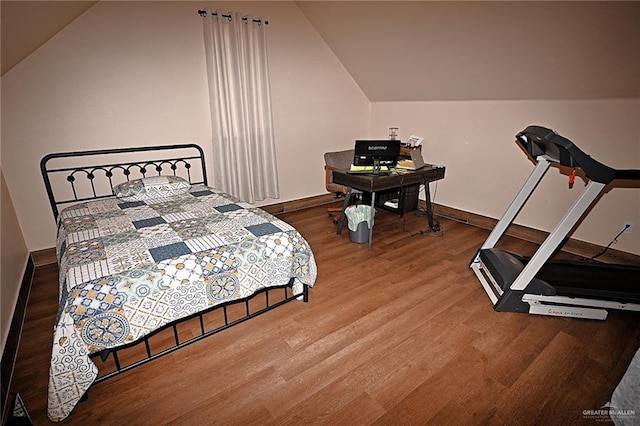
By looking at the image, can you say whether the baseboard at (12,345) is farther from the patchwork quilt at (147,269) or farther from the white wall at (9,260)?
the patchwork quilt at (147,269)

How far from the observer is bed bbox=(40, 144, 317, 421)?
1.44m

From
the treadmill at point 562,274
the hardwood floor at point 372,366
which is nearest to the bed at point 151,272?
the hardwood floor at point 372,366

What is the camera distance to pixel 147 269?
1600 millimetres

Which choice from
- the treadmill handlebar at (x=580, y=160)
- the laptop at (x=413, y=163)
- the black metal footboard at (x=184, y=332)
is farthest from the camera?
the laptop at (x=413, y=163)

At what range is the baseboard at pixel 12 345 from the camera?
5.03 ft

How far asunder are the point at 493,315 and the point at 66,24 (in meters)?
4.02

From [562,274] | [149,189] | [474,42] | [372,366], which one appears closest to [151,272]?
[372,366]

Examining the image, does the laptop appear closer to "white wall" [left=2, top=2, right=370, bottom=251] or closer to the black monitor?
the black monitor

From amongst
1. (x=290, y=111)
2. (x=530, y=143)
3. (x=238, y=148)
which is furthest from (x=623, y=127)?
(x=238, y=148)

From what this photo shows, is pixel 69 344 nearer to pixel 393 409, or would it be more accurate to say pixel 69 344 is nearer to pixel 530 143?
pixel 393 409

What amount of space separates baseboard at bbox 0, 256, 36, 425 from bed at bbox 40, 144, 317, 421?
354 mm

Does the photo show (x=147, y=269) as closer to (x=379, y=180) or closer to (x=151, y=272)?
(x=151, y=272)

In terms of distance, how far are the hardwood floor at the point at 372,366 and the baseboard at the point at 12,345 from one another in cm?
4

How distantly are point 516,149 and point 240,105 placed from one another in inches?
119
